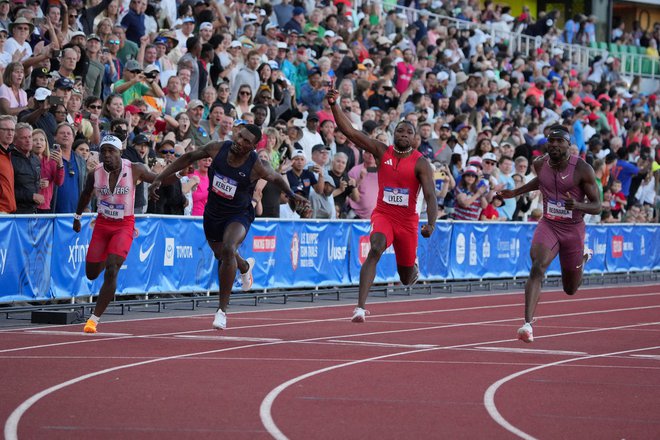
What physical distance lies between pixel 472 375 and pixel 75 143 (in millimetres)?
7873

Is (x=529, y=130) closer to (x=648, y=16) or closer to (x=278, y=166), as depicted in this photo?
(x=278, y=166)

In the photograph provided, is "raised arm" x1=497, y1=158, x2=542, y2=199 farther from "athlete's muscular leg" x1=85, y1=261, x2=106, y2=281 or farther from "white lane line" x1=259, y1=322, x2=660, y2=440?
"athlete's muscular leg" x1=85, y1=261, x2=106, y2=281

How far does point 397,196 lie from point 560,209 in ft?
6.08

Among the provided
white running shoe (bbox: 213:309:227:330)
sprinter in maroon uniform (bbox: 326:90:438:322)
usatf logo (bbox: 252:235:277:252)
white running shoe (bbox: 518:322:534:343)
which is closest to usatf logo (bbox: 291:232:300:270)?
usatf logo (bbox: 252:235:277:252)

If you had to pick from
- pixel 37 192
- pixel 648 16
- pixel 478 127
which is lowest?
pixel 37 192

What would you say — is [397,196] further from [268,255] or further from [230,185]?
[268,255]

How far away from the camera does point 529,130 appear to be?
1228 inches

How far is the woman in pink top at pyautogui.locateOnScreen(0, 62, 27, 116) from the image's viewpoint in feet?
54.9

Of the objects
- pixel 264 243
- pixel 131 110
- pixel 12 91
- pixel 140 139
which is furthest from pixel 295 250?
pixel 12 91

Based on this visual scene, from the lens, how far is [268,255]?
19.3m

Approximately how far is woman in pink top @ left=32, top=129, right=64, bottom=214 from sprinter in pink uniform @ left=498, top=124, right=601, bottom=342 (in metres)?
5.52

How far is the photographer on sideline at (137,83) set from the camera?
754 inches

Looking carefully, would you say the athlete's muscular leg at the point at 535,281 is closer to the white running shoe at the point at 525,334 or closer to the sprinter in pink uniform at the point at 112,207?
the white running shoe at the point at 525,334

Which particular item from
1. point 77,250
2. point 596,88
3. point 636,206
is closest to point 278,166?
point 77,250
